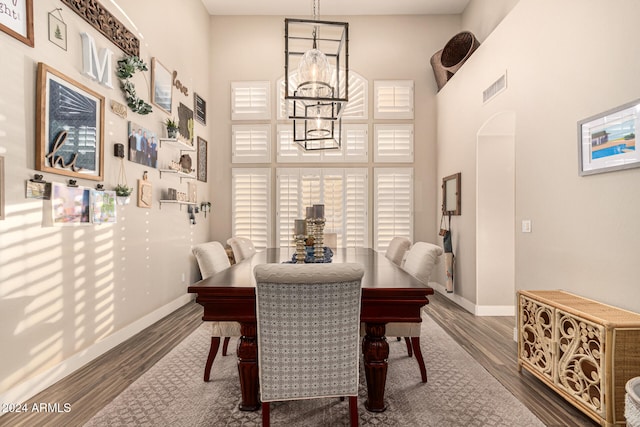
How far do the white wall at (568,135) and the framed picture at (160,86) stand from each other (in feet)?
11.9

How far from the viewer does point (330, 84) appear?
7.82 feet

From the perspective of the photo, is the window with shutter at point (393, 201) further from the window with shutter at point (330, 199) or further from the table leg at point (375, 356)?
the table leg at point (375, 356)

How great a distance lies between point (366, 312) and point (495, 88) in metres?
3.10

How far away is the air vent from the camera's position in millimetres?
3533

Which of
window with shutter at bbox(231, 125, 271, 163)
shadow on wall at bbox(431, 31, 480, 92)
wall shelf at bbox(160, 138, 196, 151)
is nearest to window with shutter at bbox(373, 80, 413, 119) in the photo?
shadow on wall at bbox(431, 31, 480, 92)

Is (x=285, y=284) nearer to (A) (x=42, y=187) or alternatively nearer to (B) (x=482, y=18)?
(A) (x=42, y=187)

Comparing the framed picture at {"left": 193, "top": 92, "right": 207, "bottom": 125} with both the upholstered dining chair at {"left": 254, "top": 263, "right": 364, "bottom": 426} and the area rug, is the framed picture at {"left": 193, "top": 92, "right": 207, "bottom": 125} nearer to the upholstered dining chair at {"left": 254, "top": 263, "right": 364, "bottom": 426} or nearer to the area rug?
the area rug

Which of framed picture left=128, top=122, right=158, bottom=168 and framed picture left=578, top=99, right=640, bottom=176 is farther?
framed picture left=128, top=122, right=158, bottom=168

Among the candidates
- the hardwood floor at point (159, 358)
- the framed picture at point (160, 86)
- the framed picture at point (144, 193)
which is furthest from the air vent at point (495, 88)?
the framed picture at point (144, 193)

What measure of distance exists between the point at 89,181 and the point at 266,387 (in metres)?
2.21

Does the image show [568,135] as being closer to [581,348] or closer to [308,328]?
[581,348]

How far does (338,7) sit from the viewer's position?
5.45 m

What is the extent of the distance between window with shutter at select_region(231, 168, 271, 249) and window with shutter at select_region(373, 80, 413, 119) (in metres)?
2.05

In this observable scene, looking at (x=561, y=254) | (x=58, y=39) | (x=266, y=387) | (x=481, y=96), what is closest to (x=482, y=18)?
(x=481, y=96)
